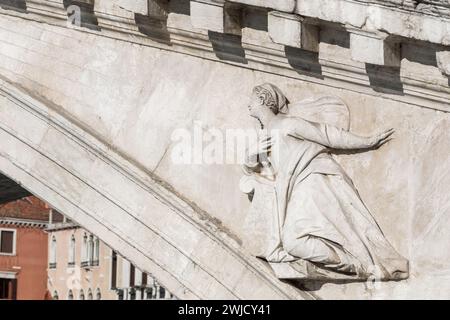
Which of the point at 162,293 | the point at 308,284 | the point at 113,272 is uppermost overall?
the point at 113,272

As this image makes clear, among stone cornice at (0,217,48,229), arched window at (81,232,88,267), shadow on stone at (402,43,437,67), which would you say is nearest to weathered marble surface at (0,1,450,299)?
shadow on stone at (402,43,437,67)

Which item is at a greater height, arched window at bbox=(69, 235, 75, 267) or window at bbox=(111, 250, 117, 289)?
arched window at bbox=(69, 235, 75, 267)

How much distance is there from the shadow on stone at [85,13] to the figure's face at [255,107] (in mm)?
1231

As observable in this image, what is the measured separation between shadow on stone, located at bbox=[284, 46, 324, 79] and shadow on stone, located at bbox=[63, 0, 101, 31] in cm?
145

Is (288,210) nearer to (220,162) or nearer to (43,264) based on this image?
(220,162)

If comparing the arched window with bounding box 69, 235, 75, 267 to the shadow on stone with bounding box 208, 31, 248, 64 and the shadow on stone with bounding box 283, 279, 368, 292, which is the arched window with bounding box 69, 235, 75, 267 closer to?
the shadow on stone with bounding box 208, 31, 248, 64

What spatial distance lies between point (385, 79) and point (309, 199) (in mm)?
846

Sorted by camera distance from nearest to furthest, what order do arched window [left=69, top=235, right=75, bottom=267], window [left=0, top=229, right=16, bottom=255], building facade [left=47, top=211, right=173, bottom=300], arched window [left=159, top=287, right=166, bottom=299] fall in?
arched window [left=159, top=287, right=166, bottom=299]
building facade [left=47, top=211, right=173, bottom=300]
arched window [left=69, top=235, right=75, bottom=267]
window [left=0, top=229, right=16, bottom=255]

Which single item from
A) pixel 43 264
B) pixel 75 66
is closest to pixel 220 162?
pixel 75 66

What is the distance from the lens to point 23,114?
13719mm

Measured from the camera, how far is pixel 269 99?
1270 centimetres

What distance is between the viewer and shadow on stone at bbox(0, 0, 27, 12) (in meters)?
13.7

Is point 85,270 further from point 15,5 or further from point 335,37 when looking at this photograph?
point 335,37

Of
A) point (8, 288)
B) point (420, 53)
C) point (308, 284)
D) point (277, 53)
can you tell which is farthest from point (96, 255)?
point (420, 53)
